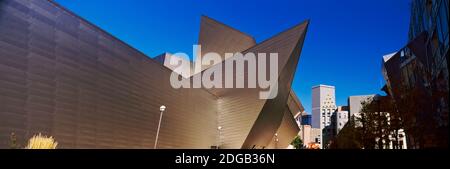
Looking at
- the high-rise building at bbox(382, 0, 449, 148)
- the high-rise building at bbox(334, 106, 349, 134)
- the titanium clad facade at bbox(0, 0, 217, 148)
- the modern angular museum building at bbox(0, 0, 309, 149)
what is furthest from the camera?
the high-rise building at bbox(334, 106, 349, 134)

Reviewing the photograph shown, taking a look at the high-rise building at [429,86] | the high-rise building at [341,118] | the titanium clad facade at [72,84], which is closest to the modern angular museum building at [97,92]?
the titanium clad facade at [72,84]

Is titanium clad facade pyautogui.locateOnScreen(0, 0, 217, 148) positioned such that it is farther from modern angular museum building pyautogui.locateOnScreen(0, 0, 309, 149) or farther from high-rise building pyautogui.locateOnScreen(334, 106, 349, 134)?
high-rise building pyautogui.locateOnScreen(334, 106, 349, 134)

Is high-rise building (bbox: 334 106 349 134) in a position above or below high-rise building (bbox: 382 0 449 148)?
above

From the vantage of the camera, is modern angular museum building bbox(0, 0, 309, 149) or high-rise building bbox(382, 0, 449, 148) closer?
modern angular museum building bbox(0, 0, 309, 149)

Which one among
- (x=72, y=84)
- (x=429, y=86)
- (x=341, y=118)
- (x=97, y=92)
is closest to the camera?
(x=72, y=84)

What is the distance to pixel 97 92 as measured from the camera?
2238 cm

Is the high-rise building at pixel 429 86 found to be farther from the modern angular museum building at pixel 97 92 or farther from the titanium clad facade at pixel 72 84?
the titanium clad facade at pixel 72 84

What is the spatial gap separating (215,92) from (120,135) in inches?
713

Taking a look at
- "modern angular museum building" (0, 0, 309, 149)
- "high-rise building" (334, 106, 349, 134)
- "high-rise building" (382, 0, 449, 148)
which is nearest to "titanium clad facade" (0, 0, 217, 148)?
"modern angular museum building" (0, 0, 309, 149)

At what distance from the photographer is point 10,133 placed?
16359 mm

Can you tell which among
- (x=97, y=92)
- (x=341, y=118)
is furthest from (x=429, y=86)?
(x=341, y=118)

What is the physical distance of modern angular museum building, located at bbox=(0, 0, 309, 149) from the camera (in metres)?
17.1

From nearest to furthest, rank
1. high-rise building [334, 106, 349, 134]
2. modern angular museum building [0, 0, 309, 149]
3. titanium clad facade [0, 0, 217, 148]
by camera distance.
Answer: titanium clad facade [0, 0, 217, 148]
modern angular museum building [0, 0, 309, 149]
high-rise building [334, 106, 349, 134]

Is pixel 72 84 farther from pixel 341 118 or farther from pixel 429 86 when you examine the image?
pixel 341 118
